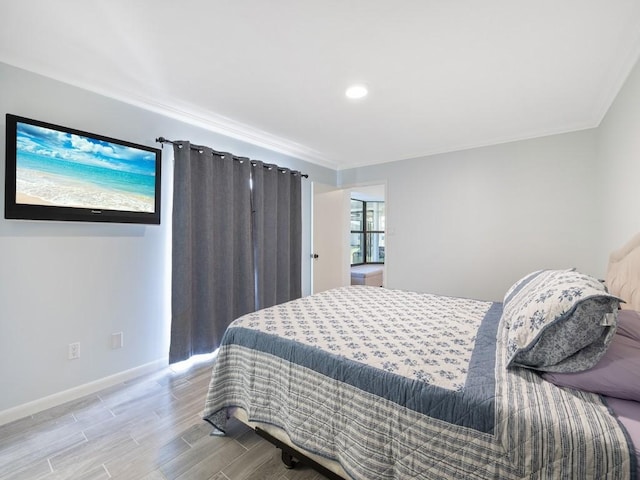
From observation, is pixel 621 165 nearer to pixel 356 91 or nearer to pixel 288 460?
pixel 356 91

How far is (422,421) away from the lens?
3.56ft

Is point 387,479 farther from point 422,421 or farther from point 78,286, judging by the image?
point 78,286

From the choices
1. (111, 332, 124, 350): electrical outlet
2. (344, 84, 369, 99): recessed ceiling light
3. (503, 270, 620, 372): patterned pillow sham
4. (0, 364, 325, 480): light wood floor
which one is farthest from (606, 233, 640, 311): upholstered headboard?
(111, 332, 124, 350): electrical outlet

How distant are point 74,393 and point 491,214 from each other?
4.50 metres

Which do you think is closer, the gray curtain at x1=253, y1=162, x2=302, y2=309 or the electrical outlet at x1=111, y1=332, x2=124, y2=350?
the electrical outlet at x1=111, y1=332, x2=124, y2=350

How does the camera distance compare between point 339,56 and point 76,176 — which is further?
point 76,176

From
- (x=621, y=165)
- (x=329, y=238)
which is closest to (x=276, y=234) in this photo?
(x=329, y=238)

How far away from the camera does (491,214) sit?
3.53 meters

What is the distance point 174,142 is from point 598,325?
317 centimetres

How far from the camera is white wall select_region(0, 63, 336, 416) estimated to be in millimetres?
1965

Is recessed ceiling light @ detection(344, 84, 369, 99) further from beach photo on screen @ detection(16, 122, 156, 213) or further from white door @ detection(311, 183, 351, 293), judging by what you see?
white door @ detection(311, 183, 351, 293)

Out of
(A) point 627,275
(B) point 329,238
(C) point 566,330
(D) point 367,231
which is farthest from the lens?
(D) point 367,231

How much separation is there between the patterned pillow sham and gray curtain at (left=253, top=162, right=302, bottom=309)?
279 cm

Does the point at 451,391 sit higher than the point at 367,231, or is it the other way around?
the point at 367,231
